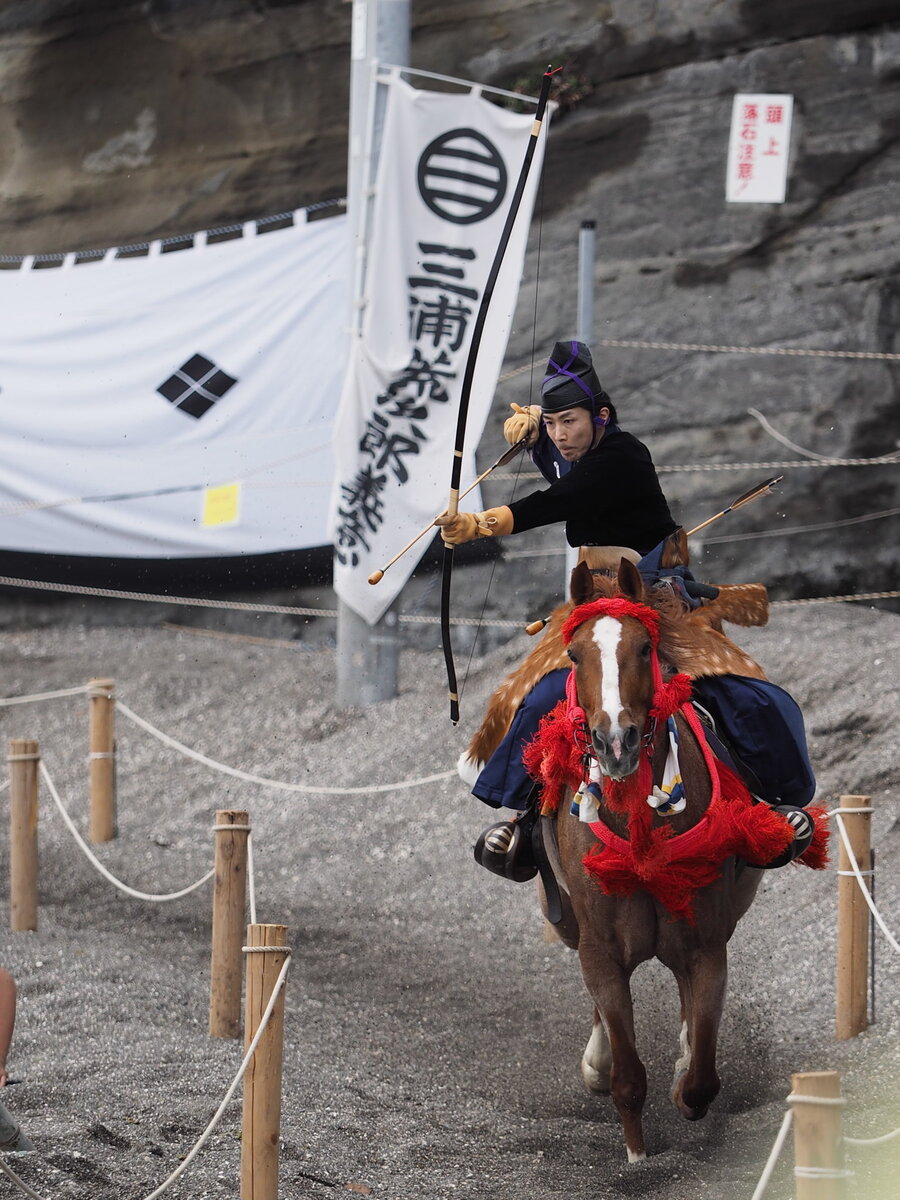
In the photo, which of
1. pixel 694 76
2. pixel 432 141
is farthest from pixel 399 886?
pixel 694 76

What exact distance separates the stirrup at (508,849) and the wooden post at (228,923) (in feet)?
4.12

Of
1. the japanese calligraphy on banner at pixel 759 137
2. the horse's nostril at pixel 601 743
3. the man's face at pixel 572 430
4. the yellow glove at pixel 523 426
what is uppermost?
the japanese calligraphy on banner at pixel 759 137

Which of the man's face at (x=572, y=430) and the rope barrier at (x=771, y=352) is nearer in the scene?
the man's face at (x=572, y=430)

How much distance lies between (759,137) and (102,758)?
688 cm

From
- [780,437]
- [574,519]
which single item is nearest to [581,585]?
[574,519]

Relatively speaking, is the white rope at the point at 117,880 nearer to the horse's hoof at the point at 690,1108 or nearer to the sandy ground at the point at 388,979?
the sandy ground at the point at 388,979

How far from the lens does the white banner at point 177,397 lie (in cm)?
1038

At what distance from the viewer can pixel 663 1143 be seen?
4402 mm

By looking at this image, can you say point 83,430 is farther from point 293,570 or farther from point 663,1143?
point 663,1143

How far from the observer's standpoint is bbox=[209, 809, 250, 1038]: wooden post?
17.9 feet

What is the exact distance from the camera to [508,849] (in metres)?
4.64

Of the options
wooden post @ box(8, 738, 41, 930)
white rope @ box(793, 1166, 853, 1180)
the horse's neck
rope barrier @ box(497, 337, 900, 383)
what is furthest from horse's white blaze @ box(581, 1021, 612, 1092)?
rope barrier @ box(497, 337, 900, 383)

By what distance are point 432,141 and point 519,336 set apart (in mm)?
2778

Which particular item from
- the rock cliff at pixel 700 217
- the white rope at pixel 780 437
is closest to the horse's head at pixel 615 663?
the rock cliff at pixel 700 217
